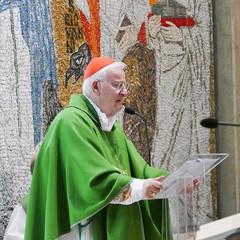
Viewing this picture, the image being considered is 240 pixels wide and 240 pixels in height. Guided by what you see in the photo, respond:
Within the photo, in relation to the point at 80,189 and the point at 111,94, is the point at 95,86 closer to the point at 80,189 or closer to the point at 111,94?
the point at 111,94

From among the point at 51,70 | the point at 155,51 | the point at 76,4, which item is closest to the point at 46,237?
the point at 51,70

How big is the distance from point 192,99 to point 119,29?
1.28m

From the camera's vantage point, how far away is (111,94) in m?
3.90

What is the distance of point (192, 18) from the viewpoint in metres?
7.09

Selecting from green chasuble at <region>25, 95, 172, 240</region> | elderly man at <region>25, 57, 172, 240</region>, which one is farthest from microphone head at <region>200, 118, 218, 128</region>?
green chasuble at <region>25, 95, 172, 240</region>

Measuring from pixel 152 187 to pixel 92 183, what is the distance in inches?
13.5

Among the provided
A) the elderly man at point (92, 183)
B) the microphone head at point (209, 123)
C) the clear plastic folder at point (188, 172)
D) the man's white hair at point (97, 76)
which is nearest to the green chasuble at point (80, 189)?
the elderly man at point (92, 183)

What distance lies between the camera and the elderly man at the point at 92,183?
3566mm

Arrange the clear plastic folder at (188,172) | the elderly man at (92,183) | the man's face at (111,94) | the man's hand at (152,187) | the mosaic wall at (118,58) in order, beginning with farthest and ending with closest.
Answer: the mosaic wall at (118,58) < the man's face at (111,94) < the elderly man at (92,183) < the man's hand at (152,187) < the clear plastic folder at (188,172)

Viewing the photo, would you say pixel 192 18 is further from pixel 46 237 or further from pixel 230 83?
pixel 46 237

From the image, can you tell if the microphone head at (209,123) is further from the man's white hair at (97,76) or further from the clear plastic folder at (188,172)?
the man's white hair at (97,76)

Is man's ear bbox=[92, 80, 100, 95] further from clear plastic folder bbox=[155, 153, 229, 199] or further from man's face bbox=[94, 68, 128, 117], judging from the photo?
clear plastic folder bbox=[155, 153, 229, 199]

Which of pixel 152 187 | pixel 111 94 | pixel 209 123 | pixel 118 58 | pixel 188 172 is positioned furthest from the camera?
pixel 118 58

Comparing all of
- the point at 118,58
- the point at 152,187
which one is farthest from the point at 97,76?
the point at 118,58
